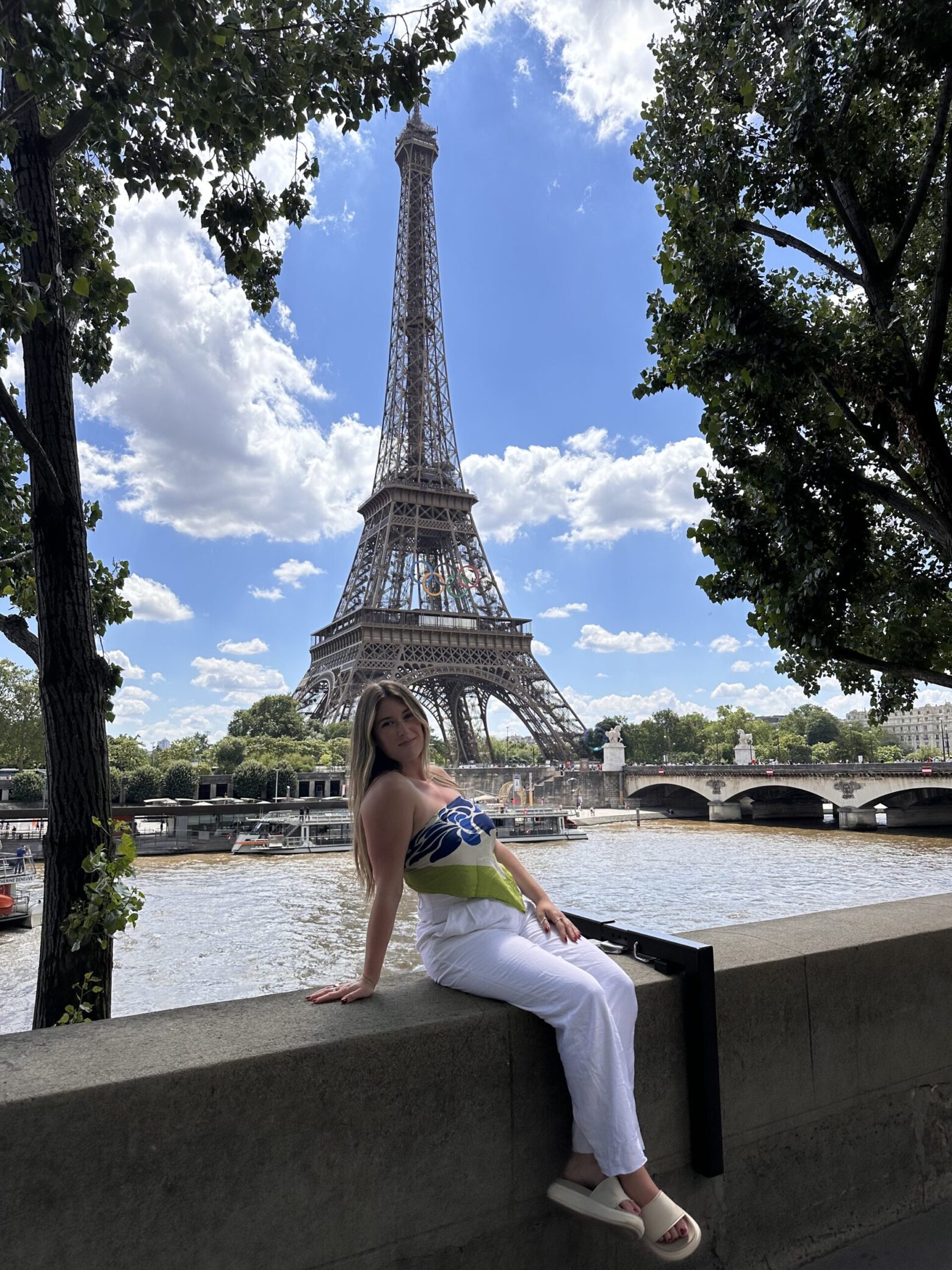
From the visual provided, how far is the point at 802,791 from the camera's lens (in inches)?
2467

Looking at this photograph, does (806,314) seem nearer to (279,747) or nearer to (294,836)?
(294,836)

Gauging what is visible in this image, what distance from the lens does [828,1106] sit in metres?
2.85

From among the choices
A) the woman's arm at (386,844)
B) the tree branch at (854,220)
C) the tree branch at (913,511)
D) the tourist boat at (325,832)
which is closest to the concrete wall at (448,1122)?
the woman's arm at (386,844)

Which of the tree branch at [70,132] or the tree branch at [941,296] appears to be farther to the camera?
the tree branch at [941,296]

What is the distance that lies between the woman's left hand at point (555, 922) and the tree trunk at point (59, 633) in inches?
76.3

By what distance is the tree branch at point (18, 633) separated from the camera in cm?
411

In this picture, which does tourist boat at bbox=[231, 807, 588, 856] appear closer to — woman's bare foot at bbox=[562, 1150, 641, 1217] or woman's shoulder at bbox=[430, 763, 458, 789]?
woman's shoulder at bbox=[430, 763, 458, 789]

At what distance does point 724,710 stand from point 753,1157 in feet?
334

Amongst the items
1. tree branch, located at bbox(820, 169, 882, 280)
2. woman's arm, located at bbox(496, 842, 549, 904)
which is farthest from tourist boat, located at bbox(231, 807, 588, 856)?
woman's arm, located at bbox(496, 842, 549, 904)

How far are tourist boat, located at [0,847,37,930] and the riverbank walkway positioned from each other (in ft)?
82.4

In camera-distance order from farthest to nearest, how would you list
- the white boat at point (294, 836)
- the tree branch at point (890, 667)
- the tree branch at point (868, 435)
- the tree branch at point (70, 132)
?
the white boat at point (294, 836) < the tree branch at point (890, 667) < the tree branch at point (868, 435) < the tree branch at point (70, 132)

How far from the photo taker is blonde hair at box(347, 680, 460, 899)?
2584mm

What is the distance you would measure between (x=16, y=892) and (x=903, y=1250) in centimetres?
3067

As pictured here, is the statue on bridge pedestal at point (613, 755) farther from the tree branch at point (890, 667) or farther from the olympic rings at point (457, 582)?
the tree branch at point (890, 667)
